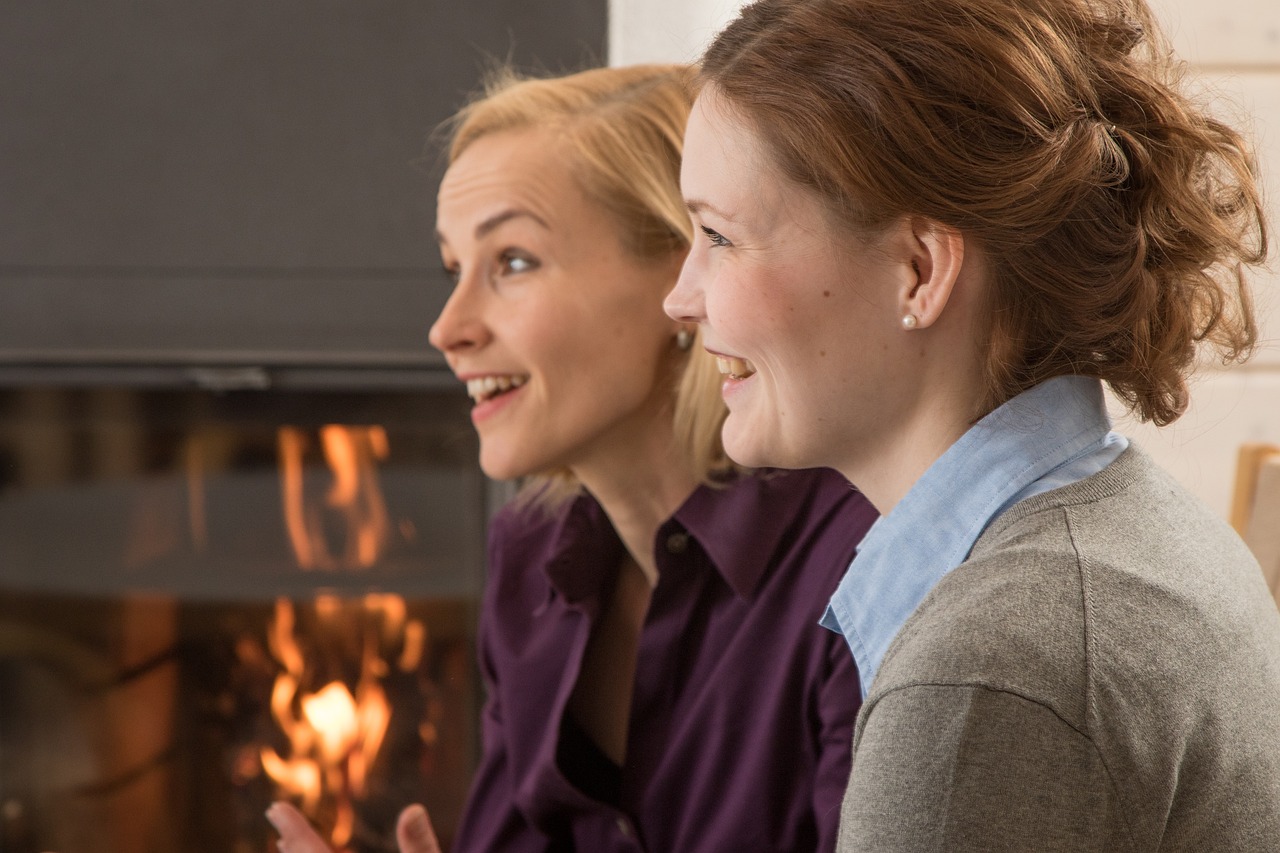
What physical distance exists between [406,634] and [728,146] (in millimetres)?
1202

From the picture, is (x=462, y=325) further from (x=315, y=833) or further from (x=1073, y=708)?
(x=1073, y=708)

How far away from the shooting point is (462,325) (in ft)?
4.11

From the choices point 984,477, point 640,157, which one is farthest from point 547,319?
point 984,477

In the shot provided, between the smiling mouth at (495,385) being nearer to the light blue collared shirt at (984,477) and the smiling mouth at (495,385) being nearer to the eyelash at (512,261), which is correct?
the eyelash at (512,261)

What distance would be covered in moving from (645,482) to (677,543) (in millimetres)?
100

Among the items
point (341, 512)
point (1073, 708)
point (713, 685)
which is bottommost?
point (341, 512)

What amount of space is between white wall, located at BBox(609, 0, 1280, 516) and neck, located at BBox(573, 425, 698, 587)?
55cm

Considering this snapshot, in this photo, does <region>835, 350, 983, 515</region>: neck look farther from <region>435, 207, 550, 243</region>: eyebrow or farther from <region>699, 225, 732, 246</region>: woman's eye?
<region>435, 207, 550, 243</region>: eyebrow

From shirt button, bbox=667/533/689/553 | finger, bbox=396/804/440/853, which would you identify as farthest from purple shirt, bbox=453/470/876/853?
finger, bbox=396/804/440/853

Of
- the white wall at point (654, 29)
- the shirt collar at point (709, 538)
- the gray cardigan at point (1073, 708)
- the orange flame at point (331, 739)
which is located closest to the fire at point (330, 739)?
the orange flame at point (331, 739)

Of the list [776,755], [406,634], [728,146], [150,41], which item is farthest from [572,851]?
[150,41]

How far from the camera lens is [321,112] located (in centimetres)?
161

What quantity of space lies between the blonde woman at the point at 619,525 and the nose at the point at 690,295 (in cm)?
33

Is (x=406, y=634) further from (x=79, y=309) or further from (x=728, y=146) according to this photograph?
(x=728, y=146)
